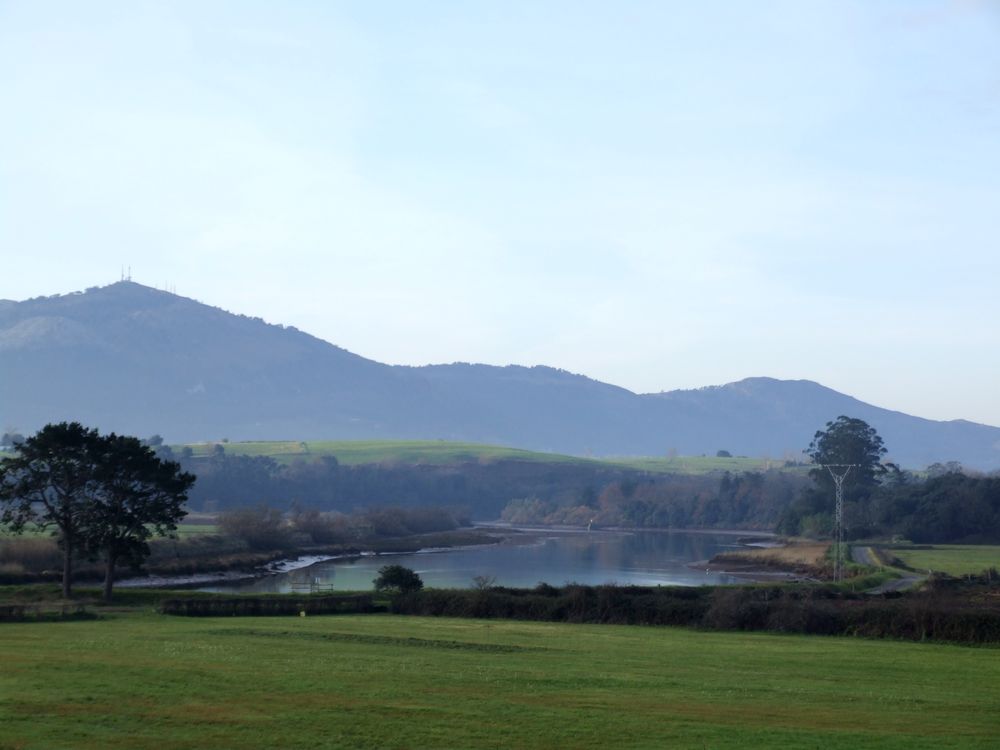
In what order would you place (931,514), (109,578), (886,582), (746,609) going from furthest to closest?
Answer: (931,514) → (886,582) → (109,578) → (746,609)

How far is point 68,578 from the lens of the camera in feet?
167

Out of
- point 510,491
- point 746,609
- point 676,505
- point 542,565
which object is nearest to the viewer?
point 746,609

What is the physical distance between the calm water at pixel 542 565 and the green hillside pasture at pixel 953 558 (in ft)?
43.3

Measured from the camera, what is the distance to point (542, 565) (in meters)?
90.1

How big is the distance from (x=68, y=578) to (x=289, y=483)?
374 feet

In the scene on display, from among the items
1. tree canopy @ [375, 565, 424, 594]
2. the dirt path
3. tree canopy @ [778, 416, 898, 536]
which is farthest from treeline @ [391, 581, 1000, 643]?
tree canopy @ [778, 416, 898, 536]

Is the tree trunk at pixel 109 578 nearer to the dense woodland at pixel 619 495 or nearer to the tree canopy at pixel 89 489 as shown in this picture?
the tree canopy at pixel 89 489

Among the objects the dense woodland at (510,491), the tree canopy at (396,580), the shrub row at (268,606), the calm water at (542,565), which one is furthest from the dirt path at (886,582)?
the dense woodland at (510,491)

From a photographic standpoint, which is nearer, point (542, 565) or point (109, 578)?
point (109, 578)

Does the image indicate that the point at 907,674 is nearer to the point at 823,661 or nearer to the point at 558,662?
the point at 823,661

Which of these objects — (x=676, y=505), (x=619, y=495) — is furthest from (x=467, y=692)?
(x=619, y=495)

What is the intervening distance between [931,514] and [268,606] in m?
80.3

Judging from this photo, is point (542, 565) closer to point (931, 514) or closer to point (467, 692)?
point (931, 514)

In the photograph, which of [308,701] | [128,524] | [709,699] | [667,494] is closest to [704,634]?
[709,699]
